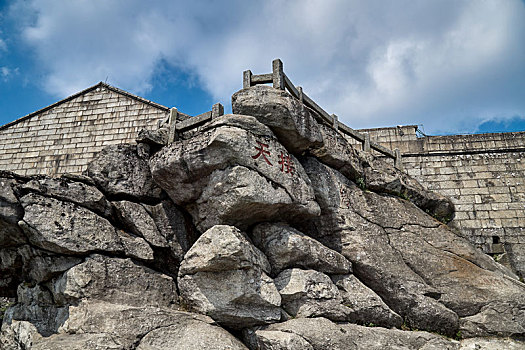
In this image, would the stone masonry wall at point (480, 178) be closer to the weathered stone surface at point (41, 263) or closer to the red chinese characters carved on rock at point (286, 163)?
the red chinese characters carved on rock at point (286, 163)

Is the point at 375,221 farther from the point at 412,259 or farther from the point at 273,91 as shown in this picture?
the point at 273,91

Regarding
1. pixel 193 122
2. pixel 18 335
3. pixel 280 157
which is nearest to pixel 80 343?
pixel 18 335

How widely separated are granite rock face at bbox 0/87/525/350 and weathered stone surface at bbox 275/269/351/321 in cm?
2

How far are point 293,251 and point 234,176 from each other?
1.66m

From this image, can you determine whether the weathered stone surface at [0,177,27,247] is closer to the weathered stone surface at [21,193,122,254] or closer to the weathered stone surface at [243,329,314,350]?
the weathered stone surface at [21,193,122,254]

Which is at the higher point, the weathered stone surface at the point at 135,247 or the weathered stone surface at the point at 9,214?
the weathered stone surface at the point at 9,214

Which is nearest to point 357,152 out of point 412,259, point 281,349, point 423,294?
point 412,259

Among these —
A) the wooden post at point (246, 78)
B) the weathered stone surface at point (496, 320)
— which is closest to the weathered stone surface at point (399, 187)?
the weathered stone surface at point (496, 320)

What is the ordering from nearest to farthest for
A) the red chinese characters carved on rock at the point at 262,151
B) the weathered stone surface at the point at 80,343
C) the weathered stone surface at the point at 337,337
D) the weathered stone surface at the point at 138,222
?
the weathered stone surface at the point at 80,343, the weathered stone surface at the point at 337,337, the red chinese characters carved on rock at the point at 262,151, the weathered stone surface at the point at 138,222

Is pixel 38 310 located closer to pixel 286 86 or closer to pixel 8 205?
pixel 8 205

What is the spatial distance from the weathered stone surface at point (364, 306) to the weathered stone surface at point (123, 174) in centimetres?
405

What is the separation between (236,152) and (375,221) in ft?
11.4

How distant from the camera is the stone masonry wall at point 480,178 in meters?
11.8

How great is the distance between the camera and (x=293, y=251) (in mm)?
6934
